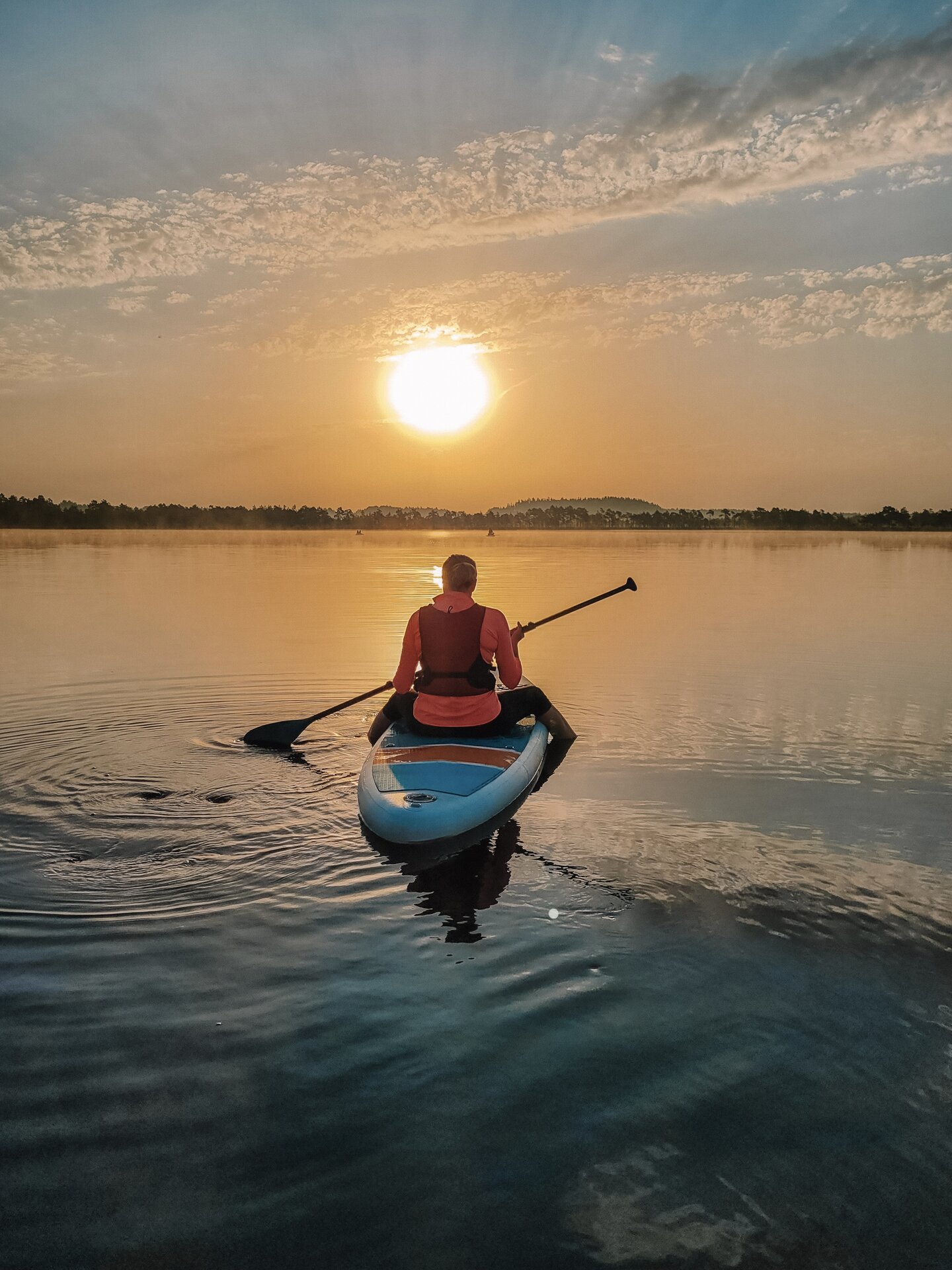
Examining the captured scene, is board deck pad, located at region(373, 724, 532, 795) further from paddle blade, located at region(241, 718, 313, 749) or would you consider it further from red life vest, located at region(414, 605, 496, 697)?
paddle blade, located at region(241, 718, 313, 749)

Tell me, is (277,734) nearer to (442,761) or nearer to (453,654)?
(453,654)

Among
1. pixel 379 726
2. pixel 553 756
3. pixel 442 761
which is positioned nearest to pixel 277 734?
pixel 379 726

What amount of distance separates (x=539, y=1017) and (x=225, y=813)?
4.78m

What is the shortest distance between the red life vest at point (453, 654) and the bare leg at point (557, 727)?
2082 millimetres

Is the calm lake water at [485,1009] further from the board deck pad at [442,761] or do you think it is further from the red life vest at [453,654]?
the red life vest at [453,654]

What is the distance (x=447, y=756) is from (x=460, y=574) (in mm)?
1782

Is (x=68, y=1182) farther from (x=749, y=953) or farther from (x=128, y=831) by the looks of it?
(x=128, y=831)

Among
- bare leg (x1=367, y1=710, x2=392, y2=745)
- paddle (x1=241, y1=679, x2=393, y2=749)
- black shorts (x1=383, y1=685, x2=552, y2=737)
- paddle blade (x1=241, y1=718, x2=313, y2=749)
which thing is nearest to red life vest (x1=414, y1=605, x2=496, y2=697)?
black shorts (x1=383, y1=685, x2=552, y2=737)

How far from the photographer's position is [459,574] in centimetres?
930

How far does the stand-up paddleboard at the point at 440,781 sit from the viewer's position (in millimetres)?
8023

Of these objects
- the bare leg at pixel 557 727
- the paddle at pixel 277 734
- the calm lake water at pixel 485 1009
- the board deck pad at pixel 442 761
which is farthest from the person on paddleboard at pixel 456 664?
the paddle at pixel 277 734

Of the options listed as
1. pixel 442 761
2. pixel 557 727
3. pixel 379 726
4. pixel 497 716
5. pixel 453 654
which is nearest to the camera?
pixel 442 761

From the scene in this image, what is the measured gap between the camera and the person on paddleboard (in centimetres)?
939

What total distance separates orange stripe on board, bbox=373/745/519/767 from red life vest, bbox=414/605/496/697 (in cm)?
63
